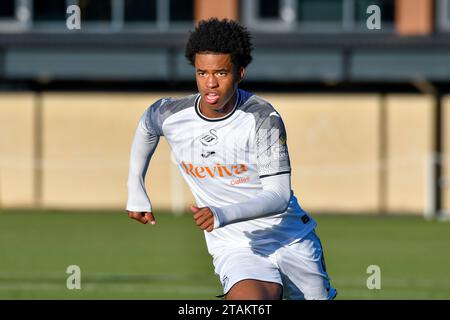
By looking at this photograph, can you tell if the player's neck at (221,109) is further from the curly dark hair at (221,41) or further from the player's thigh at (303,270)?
the player's thigh at (303,270)

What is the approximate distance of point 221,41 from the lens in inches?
296

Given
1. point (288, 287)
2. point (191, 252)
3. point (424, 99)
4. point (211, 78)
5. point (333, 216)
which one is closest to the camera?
point (211, 78)

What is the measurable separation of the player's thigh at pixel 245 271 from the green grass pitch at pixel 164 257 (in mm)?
6220

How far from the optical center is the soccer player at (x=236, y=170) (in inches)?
294

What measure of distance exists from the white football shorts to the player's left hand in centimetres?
76

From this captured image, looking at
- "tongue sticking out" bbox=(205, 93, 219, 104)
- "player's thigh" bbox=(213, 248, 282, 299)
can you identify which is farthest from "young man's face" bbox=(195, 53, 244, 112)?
"player's thigh" bbox=(213, 248, 282, 299)

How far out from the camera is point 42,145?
110 ft

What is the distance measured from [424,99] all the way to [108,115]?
26.1 ft

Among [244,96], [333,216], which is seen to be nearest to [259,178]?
[244,96]

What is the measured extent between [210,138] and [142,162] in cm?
59

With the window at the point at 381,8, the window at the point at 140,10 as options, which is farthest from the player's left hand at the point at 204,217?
the window at the point at 140,10

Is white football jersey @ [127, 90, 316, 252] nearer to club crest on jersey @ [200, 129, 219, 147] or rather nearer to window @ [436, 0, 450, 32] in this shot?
club crest on jersey @ [200, 129, 219, 147]

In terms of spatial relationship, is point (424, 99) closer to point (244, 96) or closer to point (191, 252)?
point (191, 252)
